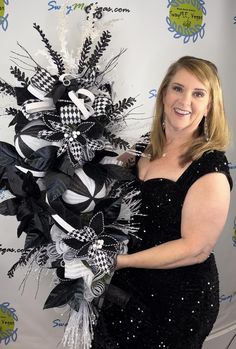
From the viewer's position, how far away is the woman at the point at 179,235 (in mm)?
1165

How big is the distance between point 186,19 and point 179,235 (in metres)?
0.89

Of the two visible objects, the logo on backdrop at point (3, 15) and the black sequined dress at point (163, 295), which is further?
the logo on backdrop at point (3, 15)

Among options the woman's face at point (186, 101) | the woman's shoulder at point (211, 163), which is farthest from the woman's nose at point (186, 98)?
the woman's shoulder at point (211, 163)

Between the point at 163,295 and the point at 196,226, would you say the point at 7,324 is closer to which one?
the point at 163,295

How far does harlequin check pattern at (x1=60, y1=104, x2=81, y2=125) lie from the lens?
103 cm

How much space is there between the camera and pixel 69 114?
1031 mm

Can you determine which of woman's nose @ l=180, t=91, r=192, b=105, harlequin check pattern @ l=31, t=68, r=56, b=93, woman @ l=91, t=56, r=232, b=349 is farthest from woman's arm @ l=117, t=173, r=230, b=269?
harlequin check pattern @ l=31, t=68, r=56, b=93

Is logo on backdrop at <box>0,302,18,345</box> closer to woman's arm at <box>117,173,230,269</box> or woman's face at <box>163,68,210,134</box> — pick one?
woman's arm at <box>117,173,230,269</box>

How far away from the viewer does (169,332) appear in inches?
48.2

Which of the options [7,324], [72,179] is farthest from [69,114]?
[7,324]

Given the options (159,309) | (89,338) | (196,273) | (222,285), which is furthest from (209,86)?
(222,285)

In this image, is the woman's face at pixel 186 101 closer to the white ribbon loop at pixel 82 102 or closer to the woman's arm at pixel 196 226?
the woman's arm at pixel 196 226

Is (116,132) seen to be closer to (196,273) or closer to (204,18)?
(196,273)

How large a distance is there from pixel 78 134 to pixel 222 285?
123cm
